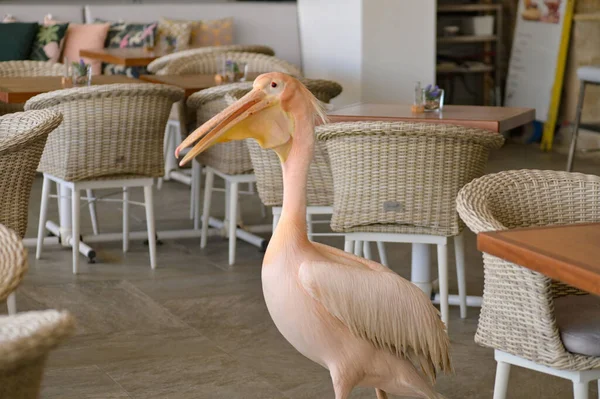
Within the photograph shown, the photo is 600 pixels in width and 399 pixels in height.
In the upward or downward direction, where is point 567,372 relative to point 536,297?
downward

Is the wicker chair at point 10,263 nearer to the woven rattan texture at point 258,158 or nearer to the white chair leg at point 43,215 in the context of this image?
the woven rattan texture at point 258,158

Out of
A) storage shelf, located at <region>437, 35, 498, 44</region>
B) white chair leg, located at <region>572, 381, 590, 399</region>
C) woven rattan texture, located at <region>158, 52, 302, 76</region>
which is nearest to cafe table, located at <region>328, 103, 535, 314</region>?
white chair leg, located at <region>572, 381, 590, 399</region>

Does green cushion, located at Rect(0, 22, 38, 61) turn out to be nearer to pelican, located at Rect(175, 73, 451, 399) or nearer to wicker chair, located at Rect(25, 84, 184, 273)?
wicker chair, located at Rect(25, 84, 184, 273)

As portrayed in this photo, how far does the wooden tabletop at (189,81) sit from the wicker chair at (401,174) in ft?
5.50

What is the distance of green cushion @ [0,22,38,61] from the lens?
24.2ft

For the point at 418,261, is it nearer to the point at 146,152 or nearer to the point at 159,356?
the point at 159,356

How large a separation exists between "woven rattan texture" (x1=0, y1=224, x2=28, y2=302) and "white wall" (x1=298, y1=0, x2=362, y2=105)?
18.0 ft

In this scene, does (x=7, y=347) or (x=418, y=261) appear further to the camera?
(x=418, y=261)

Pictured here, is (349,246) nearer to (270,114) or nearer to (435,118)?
(435,118)

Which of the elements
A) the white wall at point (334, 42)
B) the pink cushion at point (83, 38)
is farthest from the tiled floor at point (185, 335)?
the pink cushion at point (83, 38)

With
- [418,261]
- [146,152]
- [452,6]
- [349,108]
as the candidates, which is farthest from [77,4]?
[418,261]

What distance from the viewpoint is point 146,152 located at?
461 centimetres

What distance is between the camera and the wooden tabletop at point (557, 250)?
1.82 meters

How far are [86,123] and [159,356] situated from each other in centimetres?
131
